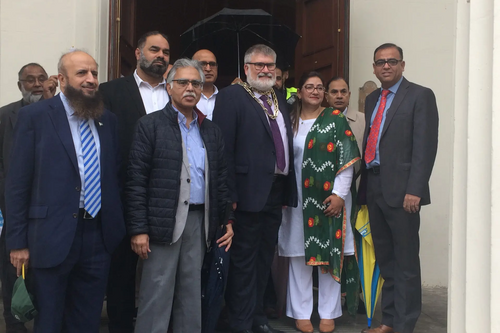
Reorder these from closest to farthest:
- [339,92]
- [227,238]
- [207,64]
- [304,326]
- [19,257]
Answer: [19,257], [227,238], [304,326], [207,64], [339,92]

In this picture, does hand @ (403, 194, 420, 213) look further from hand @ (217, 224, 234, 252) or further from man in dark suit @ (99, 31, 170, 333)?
man in dark suit @ (99, 31, 170, 333)

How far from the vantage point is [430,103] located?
4254mm

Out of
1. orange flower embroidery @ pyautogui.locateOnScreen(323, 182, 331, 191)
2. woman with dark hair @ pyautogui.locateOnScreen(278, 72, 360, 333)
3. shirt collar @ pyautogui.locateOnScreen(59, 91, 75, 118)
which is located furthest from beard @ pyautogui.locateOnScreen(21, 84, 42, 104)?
orange flower embroidery @ pyautogui.locateOnScreen(323, 182, 331, 191)

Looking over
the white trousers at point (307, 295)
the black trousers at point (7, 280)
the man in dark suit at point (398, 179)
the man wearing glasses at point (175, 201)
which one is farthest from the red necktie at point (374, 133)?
the black trousers at point (7, 280)

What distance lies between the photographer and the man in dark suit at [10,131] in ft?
14.0

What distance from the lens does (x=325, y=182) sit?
4469 mm

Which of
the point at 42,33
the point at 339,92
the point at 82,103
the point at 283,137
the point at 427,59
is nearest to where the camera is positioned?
the point at 82,103

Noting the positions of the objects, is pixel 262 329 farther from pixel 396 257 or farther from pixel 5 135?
pixel 5 135

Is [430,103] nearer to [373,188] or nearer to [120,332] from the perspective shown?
[373,188]

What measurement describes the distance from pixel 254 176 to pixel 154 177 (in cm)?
82

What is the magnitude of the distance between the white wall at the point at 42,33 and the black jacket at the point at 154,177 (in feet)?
8.11

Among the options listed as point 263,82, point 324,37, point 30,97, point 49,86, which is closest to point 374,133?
point 263,82

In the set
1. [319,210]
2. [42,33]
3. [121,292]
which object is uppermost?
[42,33]

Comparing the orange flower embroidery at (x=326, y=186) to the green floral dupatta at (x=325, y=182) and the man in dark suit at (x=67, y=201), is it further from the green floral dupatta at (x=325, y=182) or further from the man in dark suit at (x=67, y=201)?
the man in dark suit at (x=67, y=201)
